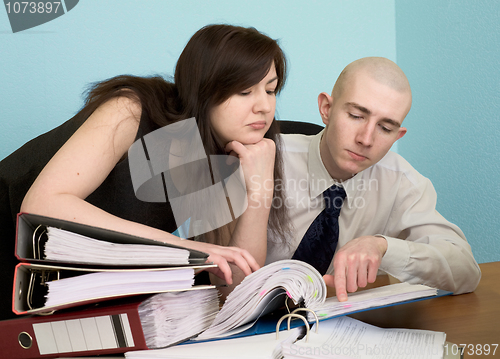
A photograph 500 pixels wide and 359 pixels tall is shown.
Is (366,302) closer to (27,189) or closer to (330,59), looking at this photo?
(27,189)

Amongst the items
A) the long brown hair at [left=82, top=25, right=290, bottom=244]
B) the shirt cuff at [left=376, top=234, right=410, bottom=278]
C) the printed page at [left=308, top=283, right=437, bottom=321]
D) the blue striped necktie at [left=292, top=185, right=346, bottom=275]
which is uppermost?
the long brown hair at [left=82, top=25, right=290, bottom=244]

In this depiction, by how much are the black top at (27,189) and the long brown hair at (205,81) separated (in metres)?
0.08

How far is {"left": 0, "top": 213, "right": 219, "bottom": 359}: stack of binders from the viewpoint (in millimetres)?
466

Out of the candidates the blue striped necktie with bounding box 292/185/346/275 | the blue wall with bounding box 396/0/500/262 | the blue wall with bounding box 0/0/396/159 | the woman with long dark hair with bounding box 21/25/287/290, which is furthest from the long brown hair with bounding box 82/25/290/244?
the blue wall with bounding box 396/0/500/262

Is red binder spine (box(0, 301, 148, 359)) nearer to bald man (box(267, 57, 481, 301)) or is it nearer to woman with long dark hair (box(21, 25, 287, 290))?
woman with long dark hair (box(21, 25, 287, 290))

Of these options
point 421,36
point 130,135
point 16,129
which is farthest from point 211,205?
point 421,36

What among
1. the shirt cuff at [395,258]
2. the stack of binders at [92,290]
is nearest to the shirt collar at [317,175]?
the shirt cuff at [395,258]

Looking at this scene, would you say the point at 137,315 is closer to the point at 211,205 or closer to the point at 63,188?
the point at 63,188

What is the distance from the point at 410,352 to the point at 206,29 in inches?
36.9

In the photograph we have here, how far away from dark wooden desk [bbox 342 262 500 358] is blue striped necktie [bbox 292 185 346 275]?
1.36 ft

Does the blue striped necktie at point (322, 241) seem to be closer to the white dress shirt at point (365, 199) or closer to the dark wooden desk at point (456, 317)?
the white dress shirt at point (365, 199)

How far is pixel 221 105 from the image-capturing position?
3.53 ft

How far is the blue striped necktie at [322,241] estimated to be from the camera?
1.21 meters

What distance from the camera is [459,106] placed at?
1949 mm
